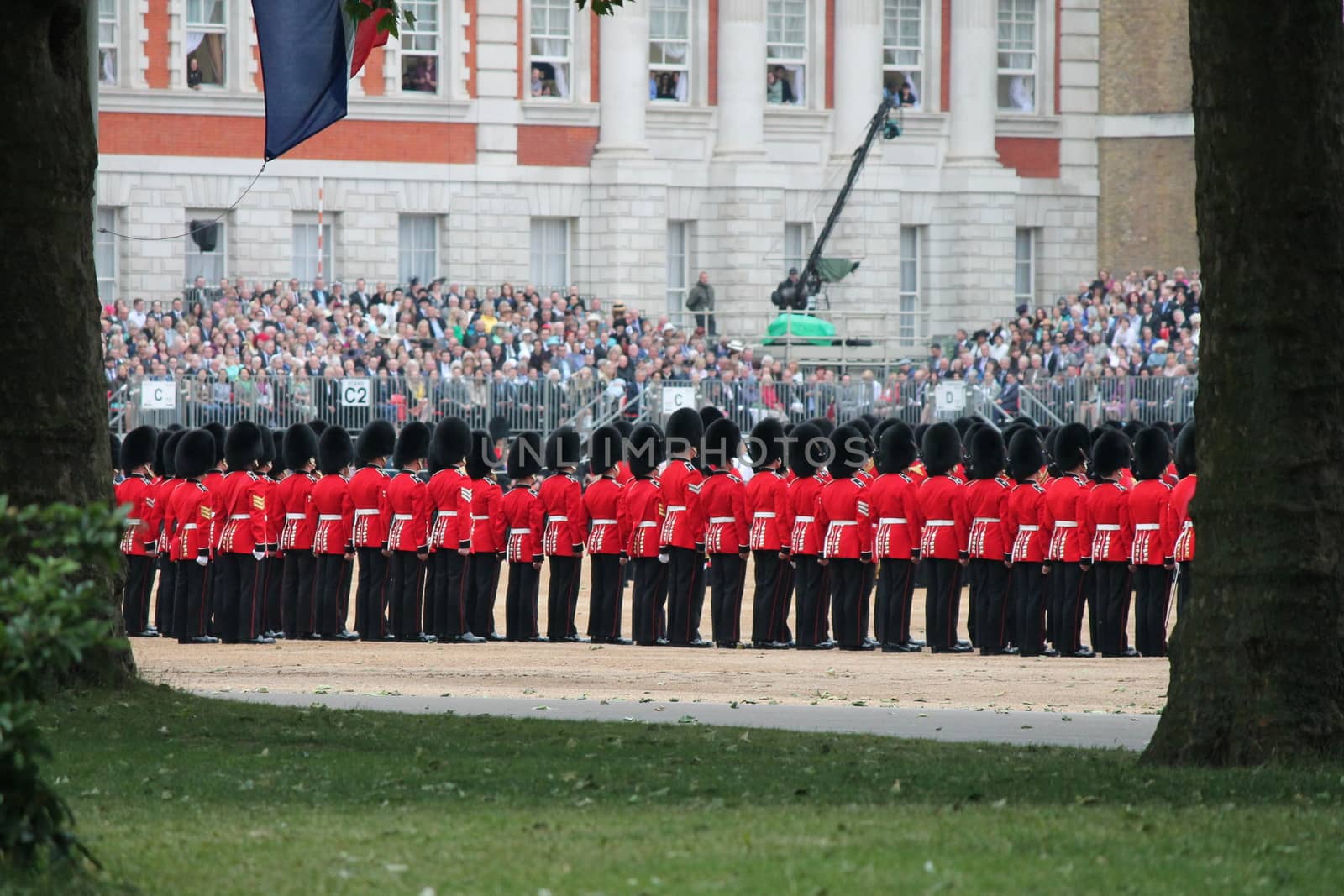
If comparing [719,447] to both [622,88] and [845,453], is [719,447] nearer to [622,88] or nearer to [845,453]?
[845,453]

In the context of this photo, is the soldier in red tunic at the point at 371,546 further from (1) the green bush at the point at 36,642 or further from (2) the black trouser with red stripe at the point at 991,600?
(1) the green bush at the point at 36,642

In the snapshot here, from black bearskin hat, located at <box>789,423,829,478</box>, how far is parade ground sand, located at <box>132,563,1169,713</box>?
1.51 m

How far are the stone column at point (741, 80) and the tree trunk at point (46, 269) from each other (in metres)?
32.6

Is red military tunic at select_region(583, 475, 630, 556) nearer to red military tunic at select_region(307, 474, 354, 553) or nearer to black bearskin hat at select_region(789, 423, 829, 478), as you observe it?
black bearskin hat at select_region(789, 423, 829, 478)

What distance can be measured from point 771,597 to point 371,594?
3.29 meters

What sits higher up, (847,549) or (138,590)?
(847,549)

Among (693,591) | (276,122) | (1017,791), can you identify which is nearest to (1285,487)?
(1017,791)

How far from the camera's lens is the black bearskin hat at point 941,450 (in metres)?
18.3

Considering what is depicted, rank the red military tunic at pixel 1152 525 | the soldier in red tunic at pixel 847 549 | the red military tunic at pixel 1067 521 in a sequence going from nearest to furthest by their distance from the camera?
the red military tunic at pixel 1152 525 < the red military tunic at pixel 1067 521 < the soldier in red tunic at pixel 847 549

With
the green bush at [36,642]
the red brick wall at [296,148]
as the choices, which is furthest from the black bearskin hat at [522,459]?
the red brick wall at [296,148]

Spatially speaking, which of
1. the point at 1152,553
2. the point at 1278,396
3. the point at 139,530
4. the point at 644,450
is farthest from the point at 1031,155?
the point at 1278,396

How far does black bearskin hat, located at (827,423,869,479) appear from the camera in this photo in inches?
734

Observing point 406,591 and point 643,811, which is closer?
point 643,811

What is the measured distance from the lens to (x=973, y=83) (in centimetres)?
4584
